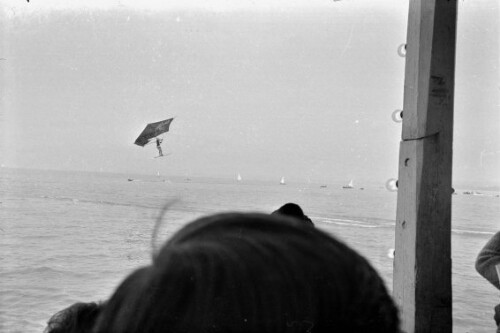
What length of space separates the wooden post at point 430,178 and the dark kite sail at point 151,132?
5.68 ft

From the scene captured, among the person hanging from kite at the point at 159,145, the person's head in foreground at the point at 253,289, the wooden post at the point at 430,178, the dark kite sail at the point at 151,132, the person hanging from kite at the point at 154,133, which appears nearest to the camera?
the person's head in foreground at the point at 253,289

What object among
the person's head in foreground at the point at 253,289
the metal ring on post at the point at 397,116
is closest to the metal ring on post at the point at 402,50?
the metal ring on post at the point at 397,116

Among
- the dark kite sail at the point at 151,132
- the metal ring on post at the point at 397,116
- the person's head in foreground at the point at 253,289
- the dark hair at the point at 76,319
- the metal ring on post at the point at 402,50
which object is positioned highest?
the metal ring on post at the point at 402,50

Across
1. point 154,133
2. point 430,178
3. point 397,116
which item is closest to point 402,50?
point 397,116

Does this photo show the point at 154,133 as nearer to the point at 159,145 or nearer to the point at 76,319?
the point at 159,145

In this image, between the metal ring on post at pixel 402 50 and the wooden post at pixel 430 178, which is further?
the metal ring on post at pixel 402 50

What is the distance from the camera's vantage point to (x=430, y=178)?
2.01 meters

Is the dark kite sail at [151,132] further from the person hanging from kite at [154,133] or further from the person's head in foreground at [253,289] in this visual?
the person's head in foreground at [253,289]

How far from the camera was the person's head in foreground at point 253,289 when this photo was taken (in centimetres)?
31

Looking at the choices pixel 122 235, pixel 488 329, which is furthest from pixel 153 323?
pixel 122 235

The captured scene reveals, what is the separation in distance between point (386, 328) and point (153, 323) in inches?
6.3

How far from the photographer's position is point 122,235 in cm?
2172

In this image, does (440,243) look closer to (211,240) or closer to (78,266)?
(211,240)

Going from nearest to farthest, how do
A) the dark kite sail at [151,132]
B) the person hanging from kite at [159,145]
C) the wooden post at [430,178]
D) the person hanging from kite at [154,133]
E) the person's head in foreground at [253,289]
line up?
the person's head in foreground at [253,289] < the wooden post at [430,178] < the person hanging from kite at [159,145] < the person hanging from kite at [154,133] < the dark kite sail at [151,132]
